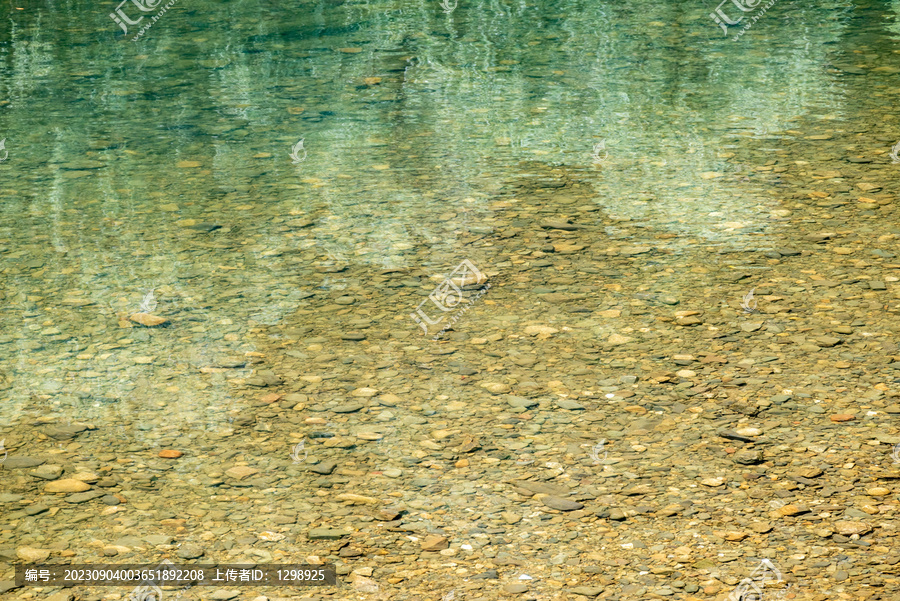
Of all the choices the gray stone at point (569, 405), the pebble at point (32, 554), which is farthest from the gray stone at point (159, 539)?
the gray stone at point (569, 405)

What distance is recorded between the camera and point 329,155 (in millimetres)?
5629

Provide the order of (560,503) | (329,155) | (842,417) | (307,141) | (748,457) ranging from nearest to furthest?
1. (560,503)
2. (748,457)
3. (842,417)
4. (329,155)
5. (307,141)

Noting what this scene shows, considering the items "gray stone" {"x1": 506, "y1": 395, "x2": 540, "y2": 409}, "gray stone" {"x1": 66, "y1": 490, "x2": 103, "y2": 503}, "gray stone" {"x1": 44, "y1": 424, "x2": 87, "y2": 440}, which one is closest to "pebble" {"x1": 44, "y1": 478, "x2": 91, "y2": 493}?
"gray stone" {"x1": 66, "y1": 490, "x2": 103, "y2": 503}

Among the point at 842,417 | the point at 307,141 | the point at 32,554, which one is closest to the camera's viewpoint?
the point at 32,554

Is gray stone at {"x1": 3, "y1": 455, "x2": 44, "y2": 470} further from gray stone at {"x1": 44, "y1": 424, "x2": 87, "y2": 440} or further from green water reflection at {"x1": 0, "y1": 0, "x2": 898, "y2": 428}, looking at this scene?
green water reflection at {"x1": 0, "y1": 0, "x2": 898, "y2": 428}

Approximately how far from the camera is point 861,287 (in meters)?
3.93

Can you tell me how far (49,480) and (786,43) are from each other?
6798mm

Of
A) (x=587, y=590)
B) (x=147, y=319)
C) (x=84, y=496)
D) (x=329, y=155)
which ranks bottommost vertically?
(x=587, y=590)

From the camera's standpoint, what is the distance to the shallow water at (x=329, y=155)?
3814 mm

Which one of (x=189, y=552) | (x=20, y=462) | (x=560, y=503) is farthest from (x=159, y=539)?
(x=560, y=503)

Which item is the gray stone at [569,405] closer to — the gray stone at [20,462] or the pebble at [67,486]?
the pebble at [67,486]

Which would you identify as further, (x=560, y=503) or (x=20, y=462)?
(x=20, y=462)

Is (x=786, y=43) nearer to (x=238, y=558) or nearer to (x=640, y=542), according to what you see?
(x=640, y=542)

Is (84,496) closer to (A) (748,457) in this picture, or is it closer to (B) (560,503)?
(B) (560,503)
